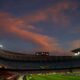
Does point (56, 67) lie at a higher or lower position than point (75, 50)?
lower

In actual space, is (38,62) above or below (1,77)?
above

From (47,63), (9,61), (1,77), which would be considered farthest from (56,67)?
(1,77)

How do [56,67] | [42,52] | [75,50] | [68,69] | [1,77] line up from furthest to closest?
[42,52], [75,50], [56,67], [68,69], [1,77]

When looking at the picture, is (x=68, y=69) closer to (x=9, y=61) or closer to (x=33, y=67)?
(x=33, y=67)

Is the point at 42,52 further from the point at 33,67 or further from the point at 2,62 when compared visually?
the point at 2,62

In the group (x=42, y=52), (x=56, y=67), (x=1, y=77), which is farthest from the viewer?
(x=42, y=52)

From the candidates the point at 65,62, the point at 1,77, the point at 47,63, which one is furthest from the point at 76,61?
the point at 1,77

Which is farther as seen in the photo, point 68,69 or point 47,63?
point 47,63

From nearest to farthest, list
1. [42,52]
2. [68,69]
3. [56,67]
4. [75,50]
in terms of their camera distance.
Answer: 1. [68,69]
2. [56,67]
3. [75,50]
4. [42,52]

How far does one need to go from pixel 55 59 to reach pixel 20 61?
666 inches

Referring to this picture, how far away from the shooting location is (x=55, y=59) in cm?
9919

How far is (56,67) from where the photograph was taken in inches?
3693

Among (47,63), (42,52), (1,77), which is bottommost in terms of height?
(1,77)

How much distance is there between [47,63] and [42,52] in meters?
15.5
